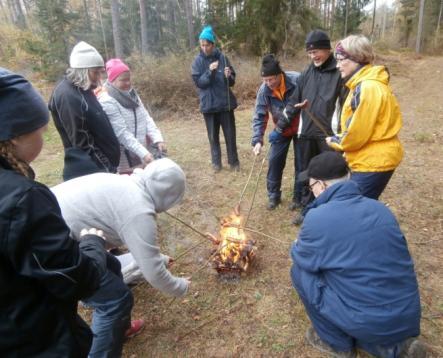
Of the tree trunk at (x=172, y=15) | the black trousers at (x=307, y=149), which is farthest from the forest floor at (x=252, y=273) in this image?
the tree trunk at (x=172, y=15)

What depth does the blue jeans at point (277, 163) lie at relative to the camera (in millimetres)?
4379

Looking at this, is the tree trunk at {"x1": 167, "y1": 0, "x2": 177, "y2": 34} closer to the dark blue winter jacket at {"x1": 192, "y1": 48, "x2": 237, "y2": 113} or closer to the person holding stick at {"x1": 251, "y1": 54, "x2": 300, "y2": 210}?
the dark blue winter jacket at {"x1": 192, "y1": 48, "x2": 237, "y2": 113}

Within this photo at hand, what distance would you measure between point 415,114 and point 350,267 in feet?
28.8

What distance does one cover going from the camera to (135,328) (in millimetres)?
2807

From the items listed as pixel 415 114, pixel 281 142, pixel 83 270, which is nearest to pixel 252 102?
pixel 415 114

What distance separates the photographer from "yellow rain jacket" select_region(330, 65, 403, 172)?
2.78 meters

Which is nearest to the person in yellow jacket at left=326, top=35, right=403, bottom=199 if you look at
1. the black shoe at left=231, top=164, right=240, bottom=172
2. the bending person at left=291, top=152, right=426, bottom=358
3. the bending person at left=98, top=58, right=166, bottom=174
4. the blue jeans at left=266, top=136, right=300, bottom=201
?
the bending person at left=291, top=152, right=426, bottom=358

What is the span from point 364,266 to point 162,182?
4.45 feet

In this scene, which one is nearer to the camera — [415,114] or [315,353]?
[315,353]

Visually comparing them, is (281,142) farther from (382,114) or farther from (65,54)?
(65,54)

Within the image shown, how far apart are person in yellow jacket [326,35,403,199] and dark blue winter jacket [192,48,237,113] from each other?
9.22 ft

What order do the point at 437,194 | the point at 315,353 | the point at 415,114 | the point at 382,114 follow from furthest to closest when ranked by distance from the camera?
the point at 415,114, the point at 437,194, the point at 382,114, the point at 315,353

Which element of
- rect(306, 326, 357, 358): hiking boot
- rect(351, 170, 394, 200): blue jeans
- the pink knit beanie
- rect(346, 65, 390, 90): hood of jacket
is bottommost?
rect(306, 326, 357, 358): hiking boot

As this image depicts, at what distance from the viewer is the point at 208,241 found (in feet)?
13.0
